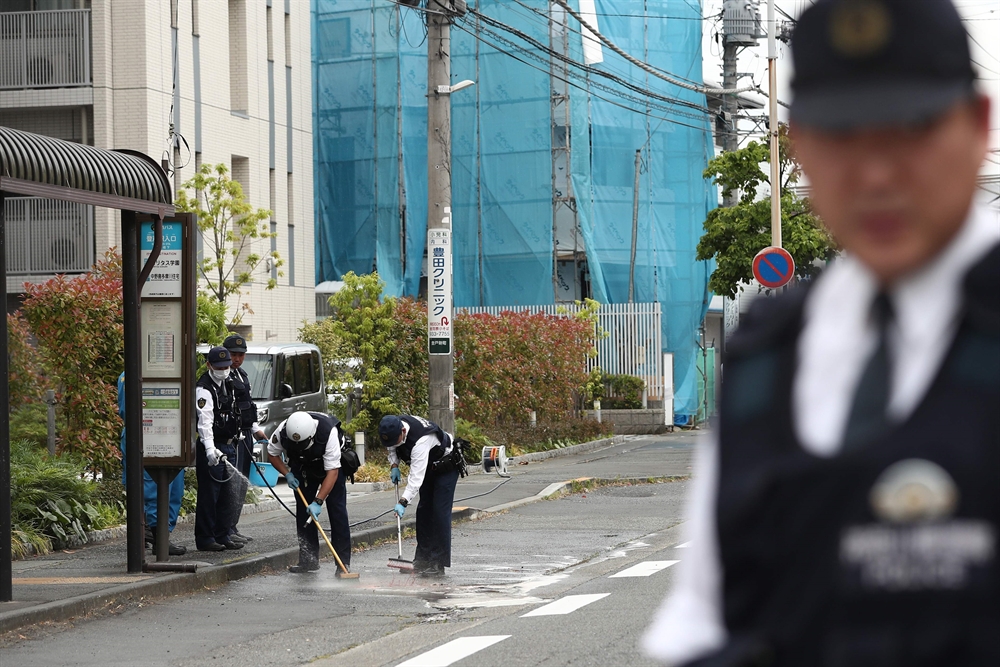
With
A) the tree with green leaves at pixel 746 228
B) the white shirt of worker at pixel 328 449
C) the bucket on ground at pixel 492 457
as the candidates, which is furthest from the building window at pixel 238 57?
the white shirt of worker at pixel 328 449

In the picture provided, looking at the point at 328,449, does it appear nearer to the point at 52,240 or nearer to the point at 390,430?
the point at 390,430

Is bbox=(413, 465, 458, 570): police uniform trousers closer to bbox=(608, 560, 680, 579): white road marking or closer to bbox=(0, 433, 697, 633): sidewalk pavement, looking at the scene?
bbox=(0, 433, 697, 633): sidewalk pavement

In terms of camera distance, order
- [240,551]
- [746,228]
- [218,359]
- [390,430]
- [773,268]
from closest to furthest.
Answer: [390,430]
[240,551]
[218,359]
[773,268]
[746,228]

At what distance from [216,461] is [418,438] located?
6.46ft

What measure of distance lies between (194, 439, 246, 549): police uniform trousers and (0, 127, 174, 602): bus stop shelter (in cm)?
146

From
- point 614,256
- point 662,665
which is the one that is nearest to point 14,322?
point 662,665

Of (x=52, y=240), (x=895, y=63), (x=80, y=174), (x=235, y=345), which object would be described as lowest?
(x=235, y=345)

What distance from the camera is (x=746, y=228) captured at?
91.8 feet

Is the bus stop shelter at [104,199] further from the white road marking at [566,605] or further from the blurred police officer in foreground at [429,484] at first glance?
the white road marking at [566,605]

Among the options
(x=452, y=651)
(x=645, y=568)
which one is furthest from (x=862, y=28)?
(x=645, y=568)

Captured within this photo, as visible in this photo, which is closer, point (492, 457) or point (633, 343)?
point (492, 457)

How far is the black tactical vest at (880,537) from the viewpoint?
1305 mm

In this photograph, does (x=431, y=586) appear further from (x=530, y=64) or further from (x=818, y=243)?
(x=530, y=64)

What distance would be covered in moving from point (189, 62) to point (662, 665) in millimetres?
21706
